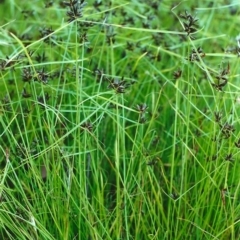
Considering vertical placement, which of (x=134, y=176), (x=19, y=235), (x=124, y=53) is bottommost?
(x=19, y=235)

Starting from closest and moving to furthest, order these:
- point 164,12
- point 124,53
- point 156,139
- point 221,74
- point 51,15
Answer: point 221,74, point 156,139, point 124,53, point 51,15, point 164,12

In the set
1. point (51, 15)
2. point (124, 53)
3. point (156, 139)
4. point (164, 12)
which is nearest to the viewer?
point (156, 139)

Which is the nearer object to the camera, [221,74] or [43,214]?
[221,74]

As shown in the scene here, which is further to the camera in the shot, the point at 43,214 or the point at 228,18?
the point at 228,18

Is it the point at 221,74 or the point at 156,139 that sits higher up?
the point at 221,74

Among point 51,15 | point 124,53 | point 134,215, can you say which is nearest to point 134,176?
point 134,215

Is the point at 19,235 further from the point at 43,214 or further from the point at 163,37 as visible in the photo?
Answer: the point at 163,37

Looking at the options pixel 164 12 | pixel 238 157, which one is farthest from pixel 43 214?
pixel 164 12

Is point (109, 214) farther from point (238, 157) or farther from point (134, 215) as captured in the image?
point (238, 157)

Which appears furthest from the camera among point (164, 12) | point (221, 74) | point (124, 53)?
point (164, 12)
